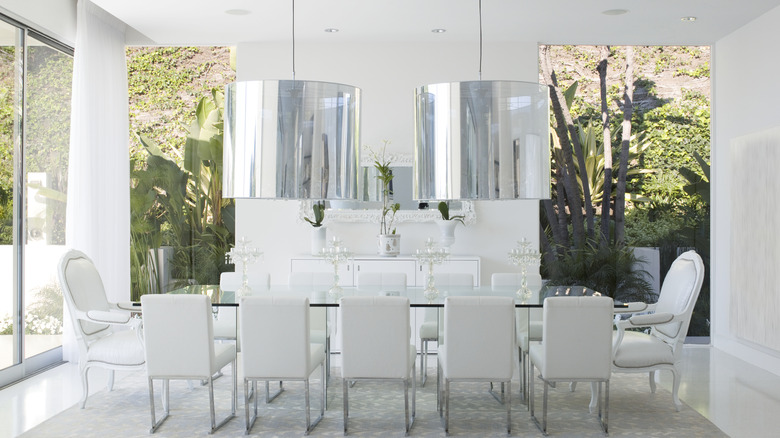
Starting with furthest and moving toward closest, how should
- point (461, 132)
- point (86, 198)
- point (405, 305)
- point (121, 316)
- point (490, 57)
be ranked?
point (490, 57), point (86, 198), point (121, 316), point (405, 305), point (461, 132)

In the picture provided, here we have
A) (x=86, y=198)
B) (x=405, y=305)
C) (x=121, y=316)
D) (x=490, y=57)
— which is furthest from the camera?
(x=490, y=57)

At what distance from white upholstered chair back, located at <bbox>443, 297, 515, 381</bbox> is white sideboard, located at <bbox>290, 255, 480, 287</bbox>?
2.56 metres

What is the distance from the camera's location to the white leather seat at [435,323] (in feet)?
19.4

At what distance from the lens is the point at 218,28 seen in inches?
275

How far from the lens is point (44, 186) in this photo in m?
6.44

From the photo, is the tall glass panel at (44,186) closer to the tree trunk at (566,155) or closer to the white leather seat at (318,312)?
the white leather seat at (318,312)

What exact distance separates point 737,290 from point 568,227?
5.36 feet

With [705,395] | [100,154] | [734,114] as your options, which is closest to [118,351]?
[100,154]

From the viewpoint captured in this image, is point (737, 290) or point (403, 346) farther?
point (737, 290)

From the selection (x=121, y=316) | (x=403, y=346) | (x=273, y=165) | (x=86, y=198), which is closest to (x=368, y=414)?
(x=403, y=346)

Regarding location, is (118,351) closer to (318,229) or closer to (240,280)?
(240,280)

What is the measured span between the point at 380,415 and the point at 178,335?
1.42 metres

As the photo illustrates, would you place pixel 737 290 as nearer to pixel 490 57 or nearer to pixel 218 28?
pixel 490 57

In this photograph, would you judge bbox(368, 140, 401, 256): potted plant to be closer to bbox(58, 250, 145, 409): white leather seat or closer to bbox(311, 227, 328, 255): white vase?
bbox(311, 227, 328, 255): white vase
